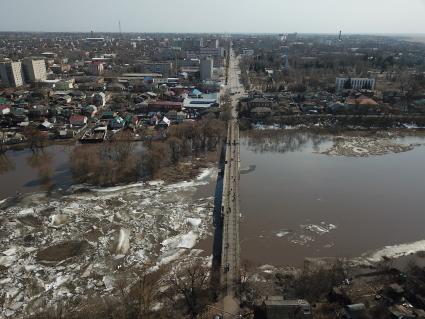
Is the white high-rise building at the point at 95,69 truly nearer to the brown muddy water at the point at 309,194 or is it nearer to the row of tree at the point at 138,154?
the row of tree at the point at 138,154

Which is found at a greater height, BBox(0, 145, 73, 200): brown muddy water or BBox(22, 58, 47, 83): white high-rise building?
BBox(22, 58, 47, 83): white high-rise building

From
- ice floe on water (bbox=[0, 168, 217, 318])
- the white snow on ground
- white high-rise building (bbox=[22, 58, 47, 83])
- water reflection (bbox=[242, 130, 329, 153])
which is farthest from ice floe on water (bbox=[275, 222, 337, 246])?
white high-rise building (bbox=[22, 58, 47, 83])

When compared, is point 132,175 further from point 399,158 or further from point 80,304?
point 399,158

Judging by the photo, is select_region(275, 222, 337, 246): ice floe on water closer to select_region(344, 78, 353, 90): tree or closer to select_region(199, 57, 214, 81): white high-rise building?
select_region(344, 78, 353, 90): tree

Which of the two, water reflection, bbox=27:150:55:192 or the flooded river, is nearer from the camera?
the flooded river

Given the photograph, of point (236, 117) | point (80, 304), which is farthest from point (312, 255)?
point (236, 117)

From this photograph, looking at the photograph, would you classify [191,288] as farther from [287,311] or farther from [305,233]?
[305,233]

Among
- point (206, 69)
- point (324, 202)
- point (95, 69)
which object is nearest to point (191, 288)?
point (324, 202)
